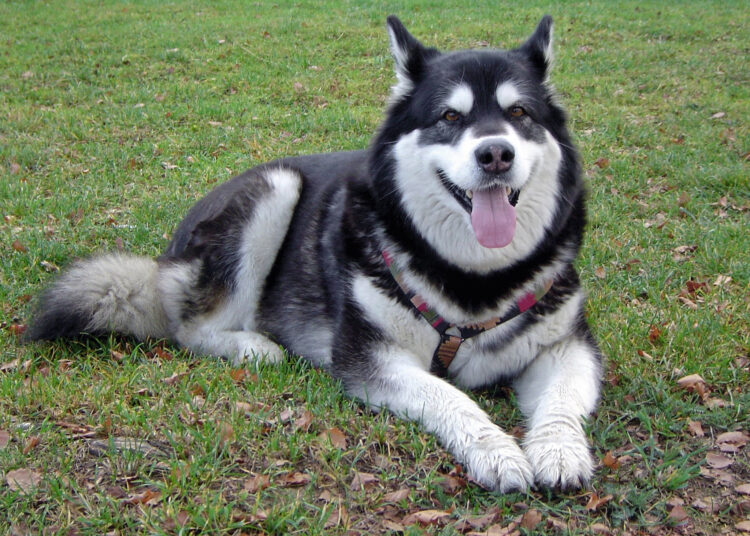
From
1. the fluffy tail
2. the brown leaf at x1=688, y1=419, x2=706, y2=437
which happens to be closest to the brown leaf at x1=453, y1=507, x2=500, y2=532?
the brown leaf at x1=688, y1=419, x2=706, y2=437

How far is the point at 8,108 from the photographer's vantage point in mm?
8570

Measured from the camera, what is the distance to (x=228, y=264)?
13.3 ft

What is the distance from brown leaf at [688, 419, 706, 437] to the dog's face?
1.07m

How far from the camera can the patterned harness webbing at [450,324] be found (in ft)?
10.7

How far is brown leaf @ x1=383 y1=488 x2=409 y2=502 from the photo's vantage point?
2.56 meters

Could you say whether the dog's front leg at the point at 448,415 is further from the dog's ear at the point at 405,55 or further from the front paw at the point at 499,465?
the dog's ear at the point at 405,55

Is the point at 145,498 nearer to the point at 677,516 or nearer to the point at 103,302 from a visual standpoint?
the point at 103,302

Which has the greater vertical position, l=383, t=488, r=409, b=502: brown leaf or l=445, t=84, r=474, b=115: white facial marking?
l=445, t=84, r=474, b=115: white facial marking

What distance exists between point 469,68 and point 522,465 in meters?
1.77

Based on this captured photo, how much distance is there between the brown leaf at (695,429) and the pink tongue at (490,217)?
1130mm

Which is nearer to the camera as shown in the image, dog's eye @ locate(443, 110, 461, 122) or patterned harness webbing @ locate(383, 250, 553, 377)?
dog's eye @ locate(443, 110, 461, 122)

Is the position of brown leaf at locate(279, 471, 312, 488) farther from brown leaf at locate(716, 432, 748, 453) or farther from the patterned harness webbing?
brown leaf at locate(716, 432, 748, 453)

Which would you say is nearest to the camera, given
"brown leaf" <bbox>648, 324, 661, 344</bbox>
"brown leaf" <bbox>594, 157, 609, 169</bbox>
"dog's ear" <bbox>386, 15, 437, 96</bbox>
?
"dog's ear" <bbox>386, 15, 437, 96</bbox>

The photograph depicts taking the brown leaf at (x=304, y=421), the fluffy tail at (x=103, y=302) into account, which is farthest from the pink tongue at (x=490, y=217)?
the fluffy tail at (x=103, y=302)
